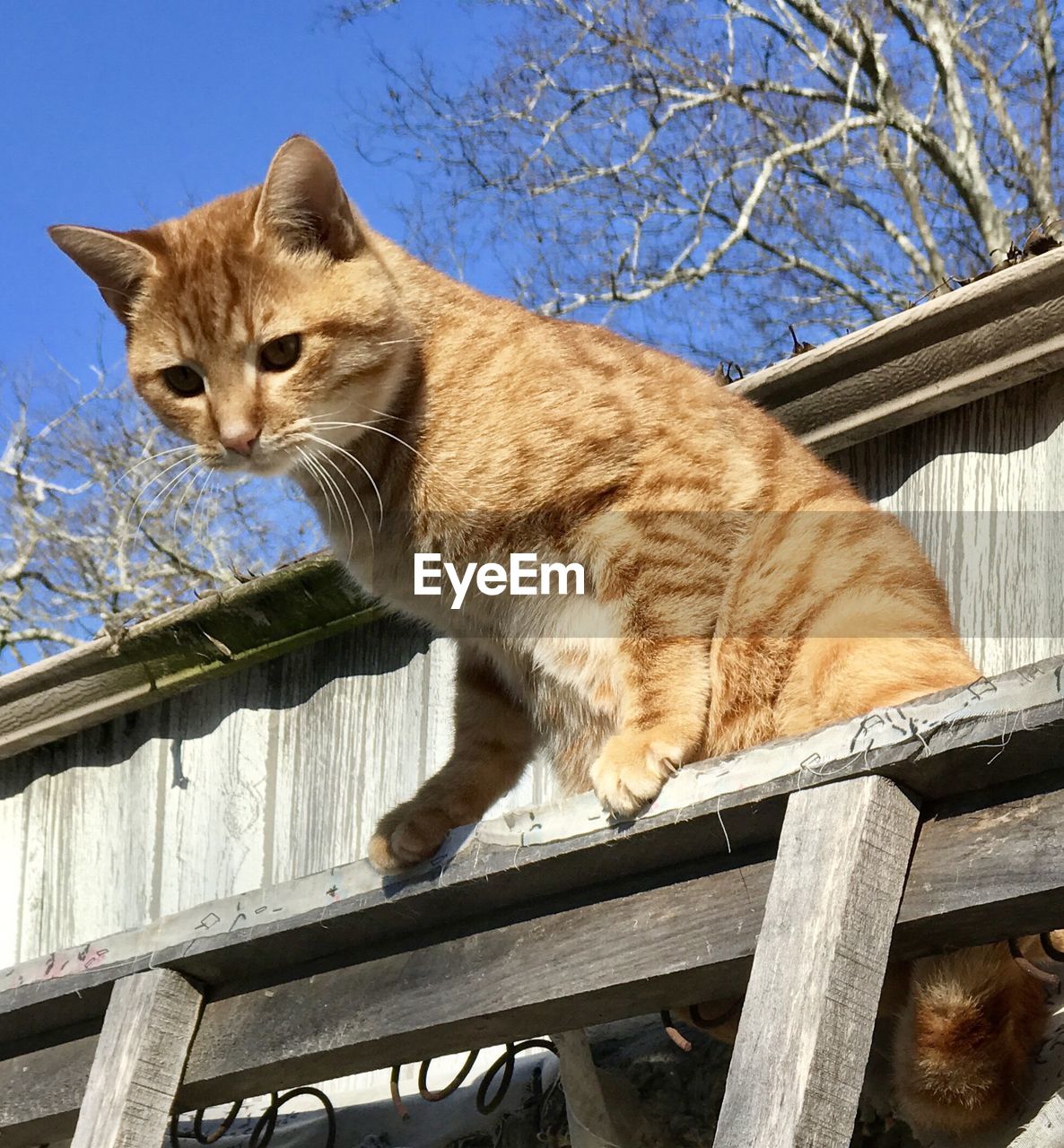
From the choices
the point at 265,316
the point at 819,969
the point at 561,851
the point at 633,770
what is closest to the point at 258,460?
the point at 265,316

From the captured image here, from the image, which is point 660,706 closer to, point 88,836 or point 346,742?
point 346,742

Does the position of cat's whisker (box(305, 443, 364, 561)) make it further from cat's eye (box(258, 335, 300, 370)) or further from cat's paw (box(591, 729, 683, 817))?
cat's paw (box(591, 729, 683, 817))

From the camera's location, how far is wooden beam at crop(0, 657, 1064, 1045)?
5.37ft

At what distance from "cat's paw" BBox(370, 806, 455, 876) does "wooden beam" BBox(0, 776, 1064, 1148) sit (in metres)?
0.15

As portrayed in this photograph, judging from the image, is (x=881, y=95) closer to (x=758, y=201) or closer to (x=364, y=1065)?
(x=758, y=201)

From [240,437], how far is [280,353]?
0.73ft

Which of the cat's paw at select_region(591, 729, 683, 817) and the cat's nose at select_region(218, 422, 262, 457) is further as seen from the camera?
the cat's nose at select_region(218, 422, 262, 457)

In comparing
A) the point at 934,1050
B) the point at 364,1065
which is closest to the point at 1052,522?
the point at 934,1050

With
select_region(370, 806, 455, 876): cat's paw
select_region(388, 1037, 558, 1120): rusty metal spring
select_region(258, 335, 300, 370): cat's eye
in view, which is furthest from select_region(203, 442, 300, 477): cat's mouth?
select_region(388, 1037, 558, 1120): rusty metal spring

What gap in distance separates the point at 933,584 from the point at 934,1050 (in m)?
0.90

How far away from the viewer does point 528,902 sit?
2119 mm

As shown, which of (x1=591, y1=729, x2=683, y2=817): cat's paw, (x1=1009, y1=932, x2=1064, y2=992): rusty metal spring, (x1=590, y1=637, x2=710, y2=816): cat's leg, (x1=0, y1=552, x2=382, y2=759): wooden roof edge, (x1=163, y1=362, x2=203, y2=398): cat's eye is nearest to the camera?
(x1=1009, y1=932, x2=1064, y2=992): rusty metal spring

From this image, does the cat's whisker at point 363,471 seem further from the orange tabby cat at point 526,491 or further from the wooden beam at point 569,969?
the wooden beam at point 569,969

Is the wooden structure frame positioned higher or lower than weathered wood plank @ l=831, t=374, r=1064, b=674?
lower
